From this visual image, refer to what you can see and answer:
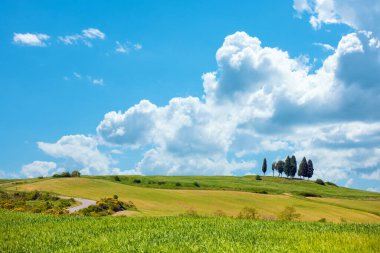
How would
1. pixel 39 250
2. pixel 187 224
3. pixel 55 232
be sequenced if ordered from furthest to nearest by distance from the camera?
1. pixel 187 224
2. pixel 55 232
3. pixel 39 250

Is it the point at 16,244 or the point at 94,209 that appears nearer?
the point at 16,244

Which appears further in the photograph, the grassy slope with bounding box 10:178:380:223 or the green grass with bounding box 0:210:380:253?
the grassy slope with bounding box 10:178:380:223

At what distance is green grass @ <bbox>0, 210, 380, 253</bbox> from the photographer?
16.1m

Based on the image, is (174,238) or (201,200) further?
(201,200)

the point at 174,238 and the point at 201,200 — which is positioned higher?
the point at 174,238

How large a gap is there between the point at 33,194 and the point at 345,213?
65258mm

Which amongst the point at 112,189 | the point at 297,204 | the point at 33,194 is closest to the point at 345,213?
the point at 297,204

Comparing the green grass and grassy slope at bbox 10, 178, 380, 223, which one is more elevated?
the green grass

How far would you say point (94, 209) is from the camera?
64125 mm

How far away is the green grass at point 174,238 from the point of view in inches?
Answer: 635

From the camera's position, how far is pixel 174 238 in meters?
20.0

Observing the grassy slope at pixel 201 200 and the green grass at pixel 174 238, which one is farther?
the grassy slope at pixel 201 200

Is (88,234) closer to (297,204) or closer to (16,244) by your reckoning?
(16,244)

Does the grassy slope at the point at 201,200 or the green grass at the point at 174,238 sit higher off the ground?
the green grass at the point at 174,238
